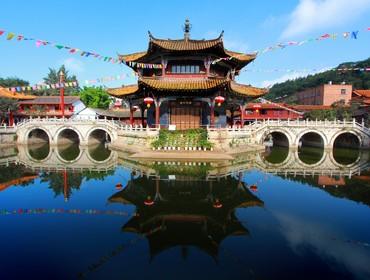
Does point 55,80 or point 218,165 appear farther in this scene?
point 55,80

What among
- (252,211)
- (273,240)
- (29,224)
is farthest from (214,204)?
(29,224)

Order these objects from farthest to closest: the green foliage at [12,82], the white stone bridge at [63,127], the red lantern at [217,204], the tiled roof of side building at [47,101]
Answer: the green foliage at [12,82] < the tiled roof of side building at [47,101] < the white stone bridge at [63,127] < the red lantern at [217,204]

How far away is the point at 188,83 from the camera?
27.9 m

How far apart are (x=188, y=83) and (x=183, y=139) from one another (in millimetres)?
5596

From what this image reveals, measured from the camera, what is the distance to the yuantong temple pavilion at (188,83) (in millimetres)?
26875

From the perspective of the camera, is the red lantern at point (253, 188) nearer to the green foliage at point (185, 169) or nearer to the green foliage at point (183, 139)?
the green foliage at point (185, 169)

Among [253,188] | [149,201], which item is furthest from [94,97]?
[149,201]

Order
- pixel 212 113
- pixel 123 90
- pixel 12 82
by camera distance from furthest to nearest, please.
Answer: pixel 12 82
pixel 123 90
pixel 212 113

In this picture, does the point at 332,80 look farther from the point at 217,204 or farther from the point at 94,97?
the point at 217,204

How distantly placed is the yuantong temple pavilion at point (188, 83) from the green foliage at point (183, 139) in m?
1.97

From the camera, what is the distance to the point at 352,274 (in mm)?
7363

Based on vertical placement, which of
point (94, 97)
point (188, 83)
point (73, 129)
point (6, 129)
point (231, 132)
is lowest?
point (6, 129)

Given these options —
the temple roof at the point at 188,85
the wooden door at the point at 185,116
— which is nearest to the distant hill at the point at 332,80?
the temple roof at the point at 188,85

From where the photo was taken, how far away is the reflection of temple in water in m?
9.31
